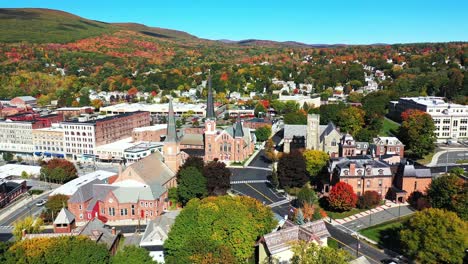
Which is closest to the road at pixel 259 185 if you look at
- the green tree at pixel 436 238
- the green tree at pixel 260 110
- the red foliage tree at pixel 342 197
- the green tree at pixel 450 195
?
the red foliage tree at pixel 342 197

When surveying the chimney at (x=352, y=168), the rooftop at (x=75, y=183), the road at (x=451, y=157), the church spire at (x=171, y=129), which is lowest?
the rooftop at (x=75, y=183)

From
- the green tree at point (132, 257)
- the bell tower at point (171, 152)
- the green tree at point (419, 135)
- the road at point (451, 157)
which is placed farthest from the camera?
the green tree at point (419, 135)

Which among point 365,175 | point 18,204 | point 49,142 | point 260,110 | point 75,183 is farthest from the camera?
point 260,110

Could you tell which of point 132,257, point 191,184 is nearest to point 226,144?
point 191,184

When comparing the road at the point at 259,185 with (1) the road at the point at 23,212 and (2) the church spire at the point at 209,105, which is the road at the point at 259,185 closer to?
(2) the church spire at the point at 209,105

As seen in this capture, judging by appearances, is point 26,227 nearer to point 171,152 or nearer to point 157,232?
point 157,232

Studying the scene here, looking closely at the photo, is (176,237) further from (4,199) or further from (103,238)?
(4,199)

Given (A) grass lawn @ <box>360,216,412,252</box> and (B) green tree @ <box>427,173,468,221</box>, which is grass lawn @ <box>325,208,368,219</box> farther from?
(B) green tree @ <box>427,173,468,221</box>
